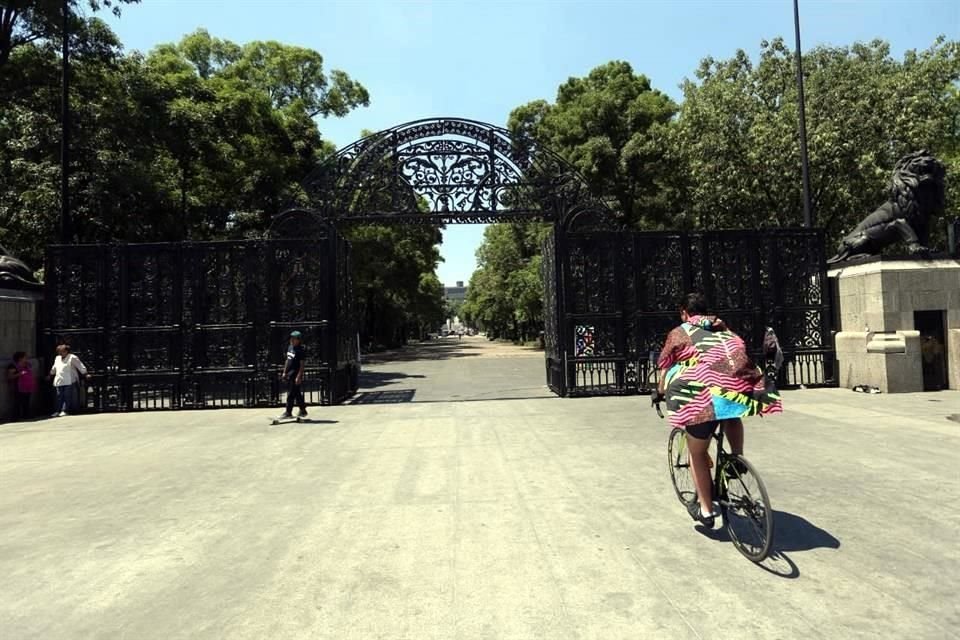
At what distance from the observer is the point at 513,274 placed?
4294 centimetres

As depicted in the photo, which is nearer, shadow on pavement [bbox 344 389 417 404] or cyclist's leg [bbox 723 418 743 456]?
cyclist's leg [bbox 723 418 743 456]

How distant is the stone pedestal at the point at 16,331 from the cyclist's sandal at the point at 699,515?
13.7m

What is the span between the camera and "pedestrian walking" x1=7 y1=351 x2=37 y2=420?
12.5 m

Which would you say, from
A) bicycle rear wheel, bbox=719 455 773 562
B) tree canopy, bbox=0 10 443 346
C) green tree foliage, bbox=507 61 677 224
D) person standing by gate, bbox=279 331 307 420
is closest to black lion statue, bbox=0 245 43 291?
tree canopy, bbox=0 10 443 346

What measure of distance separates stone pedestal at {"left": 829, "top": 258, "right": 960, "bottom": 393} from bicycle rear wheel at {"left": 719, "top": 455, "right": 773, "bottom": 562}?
414 inches

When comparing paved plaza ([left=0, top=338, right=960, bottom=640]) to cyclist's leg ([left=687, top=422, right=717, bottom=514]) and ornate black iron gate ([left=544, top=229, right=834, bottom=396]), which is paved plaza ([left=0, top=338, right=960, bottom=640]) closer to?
cyclist's leg ([left=687, top=422, right=717, bottom=514])

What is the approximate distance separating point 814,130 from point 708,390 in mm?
22254

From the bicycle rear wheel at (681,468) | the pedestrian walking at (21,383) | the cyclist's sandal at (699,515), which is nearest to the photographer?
the cyclist's sandal at (699,515)

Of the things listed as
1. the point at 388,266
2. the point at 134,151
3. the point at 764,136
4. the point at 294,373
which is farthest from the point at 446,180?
the point at 388,266

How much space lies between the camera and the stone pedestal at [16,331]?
41.2 feet

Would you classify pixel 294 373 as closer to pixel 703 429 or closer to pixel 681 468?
pixel 681 468

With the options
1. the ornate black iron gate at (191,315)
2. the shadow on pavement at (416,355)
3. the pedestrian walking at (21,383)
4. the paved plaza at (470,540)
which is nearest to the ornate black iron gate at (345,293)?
the ornate black iron gate at (191,315)

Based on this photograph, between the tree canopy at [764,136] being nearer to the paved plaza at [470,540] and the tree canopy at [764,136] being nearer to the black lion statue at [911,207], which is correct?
the black lion statue at [911,207]

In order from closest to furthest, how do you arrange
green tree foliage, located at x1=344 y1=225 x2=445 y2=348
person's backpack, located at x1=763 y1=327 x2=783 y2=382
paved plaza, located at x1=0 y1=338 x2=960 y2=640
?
paved plaza, located at x1=0 y1=338 x2=960 y2=640 → person's backpack, located at x1=763 y1=327 x2=783 y2=382 → green tree foliage, located at x1=344 y1=225 x2=445 y2=348
